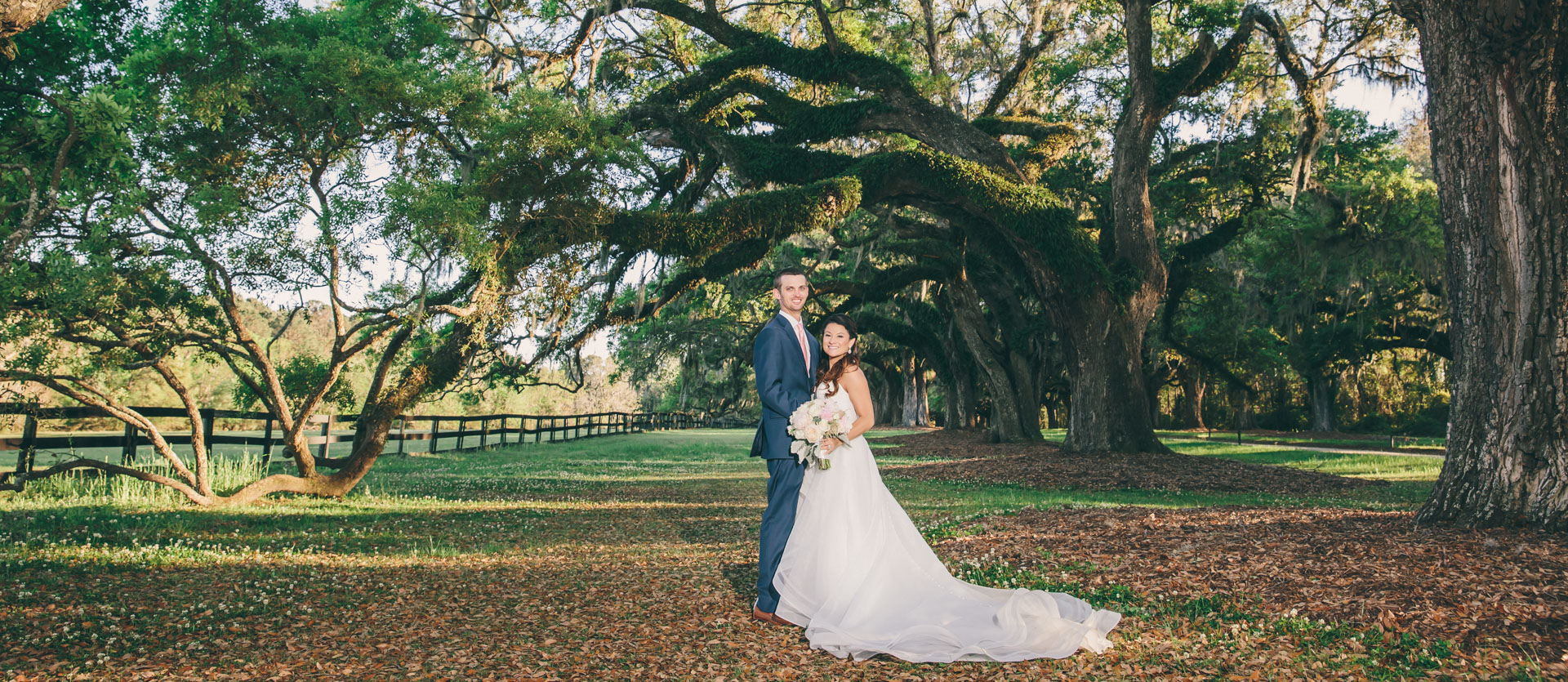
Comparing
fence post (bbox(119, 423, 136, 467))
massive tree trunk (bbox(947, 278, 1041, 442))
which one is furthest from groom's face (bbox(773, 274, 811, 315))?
massive tree trunk (bbox(947, 278, 1041, 442))

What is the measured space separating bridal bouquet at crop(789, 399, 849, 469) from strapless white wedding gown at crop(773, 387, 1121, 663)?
140 millimetres

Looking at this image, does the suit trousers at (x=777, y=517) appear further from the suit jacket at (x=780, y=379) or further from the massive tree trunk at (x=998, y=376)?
the massive tree trunk at (x=998, y=376)

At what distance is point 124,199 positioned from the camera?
5289mm

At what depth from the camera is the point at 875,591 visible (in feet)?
14.0

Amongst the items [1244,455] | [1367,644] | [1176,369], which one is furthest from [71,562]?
[1176,369]

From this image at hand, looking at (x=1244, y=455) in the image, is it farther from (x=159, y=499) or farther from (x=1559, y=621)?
(x=159, y=499)

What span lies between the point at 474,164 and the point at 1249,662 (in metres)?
8.93

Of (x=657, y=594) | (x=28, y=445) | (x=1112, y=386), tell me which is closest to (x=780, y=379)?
(x=657, y=594)

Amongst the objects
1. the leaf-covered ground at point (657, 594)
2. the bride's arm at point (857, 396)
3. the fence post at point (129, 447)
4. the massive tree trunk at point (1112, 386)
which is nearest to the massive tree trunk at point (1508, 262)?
the leaf-covered ground at point (657, 594)

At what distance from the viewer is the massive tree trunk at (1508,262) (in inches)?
214

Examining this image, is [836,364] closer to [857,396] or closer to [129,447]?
[857,396]

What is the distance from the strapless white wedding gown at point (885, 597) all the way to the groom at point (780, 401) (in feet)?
0.25

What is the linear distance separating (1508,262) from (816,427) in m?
5.30

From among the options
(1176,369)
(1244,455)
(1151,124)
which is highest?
(1151,124)
